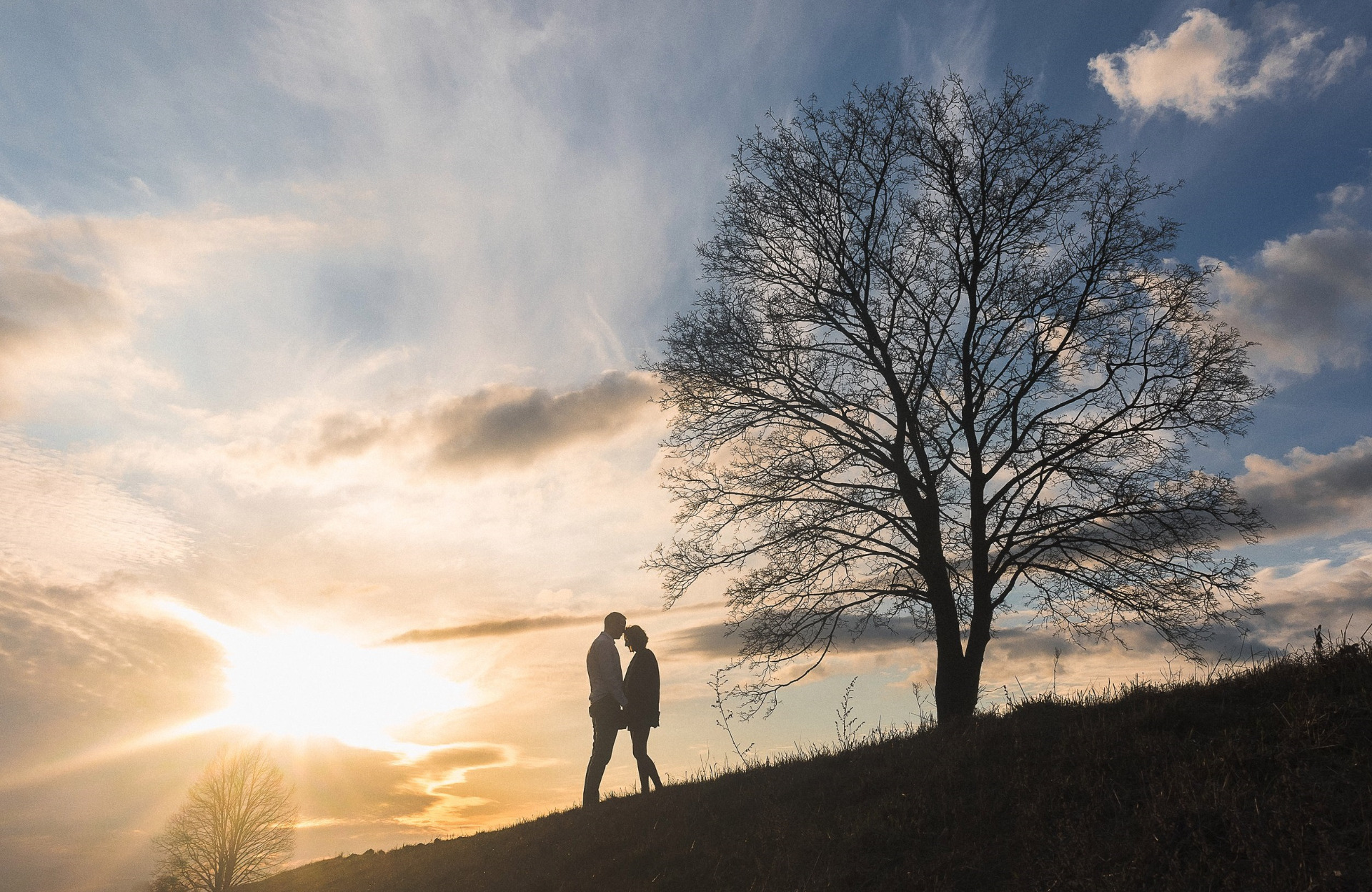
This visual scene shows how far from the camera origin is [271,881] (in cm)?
1705

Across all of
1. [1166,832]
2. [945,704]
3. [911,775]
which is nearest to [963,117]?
[945,704]

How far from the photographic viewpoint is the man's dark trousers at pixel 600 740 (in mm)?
10922

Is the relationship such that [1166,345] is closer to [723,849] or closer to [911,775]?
[911,775]

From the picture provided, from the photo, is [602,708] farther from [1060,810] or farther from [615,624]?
[1060,810]

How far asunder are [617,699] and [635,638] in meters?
0.87

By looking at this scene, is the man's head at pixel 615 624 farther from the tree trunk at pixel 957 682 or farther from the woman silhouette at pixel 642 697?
the tree trunk at pixel 957 682

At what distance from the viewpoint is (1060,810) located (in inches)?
223

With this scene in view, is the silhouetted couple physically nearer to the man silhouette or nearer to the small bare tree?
the man silhouette

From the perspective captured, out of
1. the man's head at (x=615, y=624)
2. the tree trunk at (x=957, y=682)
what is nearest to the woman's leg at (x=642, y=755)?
the man's head at (x=615, y=624)

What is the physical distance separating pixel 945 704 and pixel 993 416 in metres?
4.61

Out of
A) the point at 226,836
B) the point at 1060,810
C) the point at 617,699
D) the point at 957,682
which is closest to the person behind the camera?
the point at 1060,810

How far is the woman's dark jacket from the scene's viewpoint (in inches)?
435

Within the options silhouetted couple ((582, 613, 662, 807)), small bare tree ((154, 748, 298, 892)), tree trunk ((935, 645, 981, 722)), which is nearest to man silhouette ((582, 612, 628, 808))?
silhouetted couple ((582, 613, 662, 807))

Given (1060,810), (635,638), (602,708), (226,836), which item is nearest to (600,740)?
(602,708)
